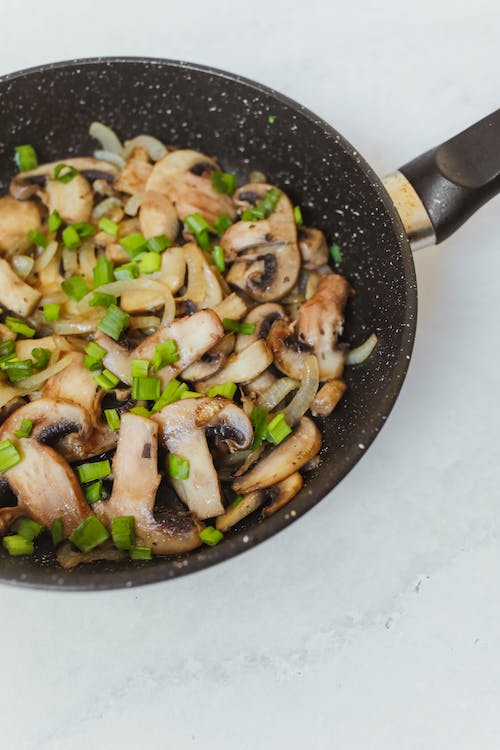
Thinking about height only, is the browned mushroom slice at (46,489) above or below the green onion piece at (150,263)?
below

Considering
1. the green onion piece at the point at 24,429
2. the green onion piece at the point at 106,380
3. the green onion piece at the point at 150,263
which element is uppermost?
the green onion piece at the point at 150,263

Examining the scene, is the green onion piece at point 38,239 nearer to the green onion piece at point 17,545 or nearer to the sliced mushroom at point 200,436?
the sliced mushroom at point 200,436

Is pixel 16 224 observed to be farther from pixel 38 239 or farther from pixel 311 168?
pixel 311 168

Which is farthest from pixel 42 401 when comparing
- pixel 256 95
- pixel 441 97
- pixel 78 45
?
pixel 441 97

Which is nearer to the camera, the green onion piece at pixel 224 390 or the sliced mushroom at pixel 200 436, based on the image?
the sliced mushroom at pixel 200 436

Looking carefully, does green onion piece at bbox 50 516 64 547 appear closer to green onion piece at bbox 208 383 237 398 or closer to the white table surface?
the white table surface

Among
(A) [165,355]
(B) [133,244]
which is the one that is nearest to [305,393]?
(A) [165,355]

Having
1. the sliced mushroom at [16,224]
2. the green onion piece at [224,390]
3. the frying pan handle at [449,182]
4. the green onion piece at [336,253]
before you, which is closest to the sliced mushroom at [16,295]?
the sliced mushroom at [16,224]

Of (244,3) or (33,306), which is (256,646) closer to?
(33,306)

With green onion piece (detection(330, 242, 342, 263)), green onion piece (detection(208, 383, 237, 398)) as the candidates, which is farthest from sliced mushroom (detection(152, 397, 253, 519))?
green onion piece (detection(330, 242, 342, 263))
